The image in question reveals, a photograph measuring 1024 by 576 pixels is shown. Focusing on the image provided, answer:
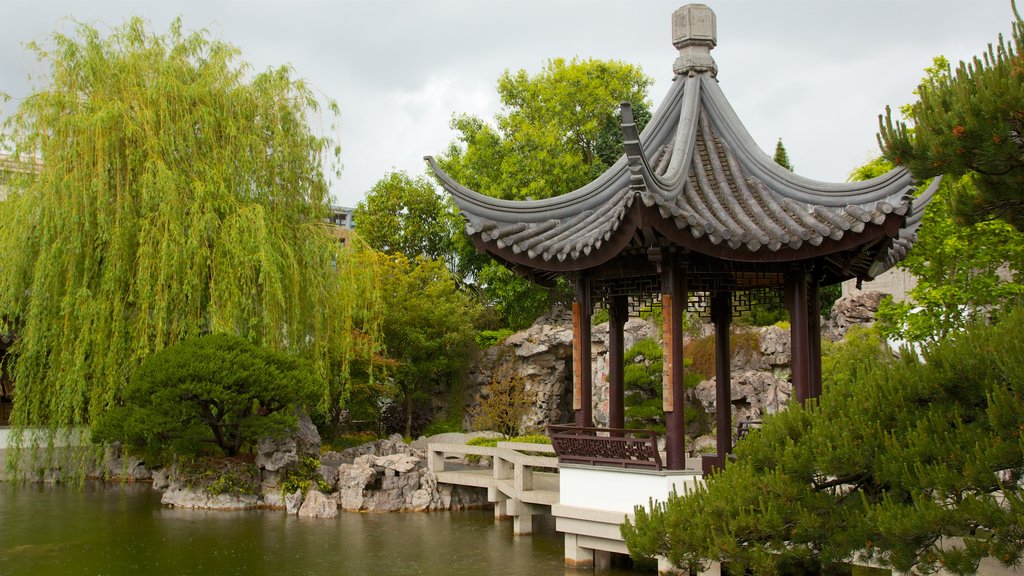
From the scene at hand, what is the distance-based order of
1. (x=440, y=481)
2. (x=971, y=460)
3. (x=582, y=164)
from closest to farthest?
(x=971, y=460) < (x=440, y=481) < (x=582, y=164)

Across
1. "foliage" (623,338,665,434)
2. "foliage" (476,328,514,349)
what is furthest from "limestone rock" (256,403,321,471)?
"foliage" (476,328,514,349)

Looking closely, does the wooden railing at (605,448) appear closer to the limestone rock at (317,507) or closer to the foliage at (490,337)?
the limestone rock at (317,507)

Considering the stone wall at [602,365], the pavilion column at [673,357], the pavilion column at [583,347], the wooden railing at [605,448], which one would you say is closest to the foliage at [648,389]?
the stone wall at [602,365]

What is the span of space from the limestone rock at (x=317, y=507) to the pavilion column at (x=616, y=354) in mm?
4068

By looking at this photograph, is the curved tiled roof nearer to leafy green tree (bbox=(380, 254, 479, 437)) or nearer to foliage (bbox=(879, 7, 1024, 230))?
foliage (bbox=(879, 7, 1024, 230))

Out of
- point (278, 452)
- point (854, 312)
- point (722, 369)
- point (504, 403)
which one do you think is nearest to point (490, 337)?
point (504, 403)

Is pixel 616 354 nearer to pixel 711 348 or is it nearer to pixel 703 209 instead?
pixel 703 209

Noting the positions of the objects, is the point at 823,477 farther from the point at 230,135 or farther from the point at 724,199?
the point at 230,135

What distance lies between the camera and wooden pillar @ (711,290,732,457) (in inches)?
309

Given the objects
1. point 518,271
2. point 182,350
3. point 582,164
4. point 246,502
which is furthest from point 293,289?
point 582,164

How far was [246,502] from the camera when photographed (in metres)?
11.0

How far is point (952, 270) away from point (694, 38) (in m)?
4.45

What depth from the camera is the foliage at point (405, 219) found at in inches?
854

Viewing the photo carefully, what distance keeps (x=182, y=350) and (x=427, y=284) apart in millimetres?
7663
